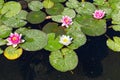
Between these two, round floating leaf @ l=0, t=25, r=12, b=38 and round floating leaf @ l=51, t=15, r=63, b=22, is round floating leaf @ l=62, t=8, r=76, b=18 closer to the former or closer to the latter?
round floating leaf @ l=51, t=15, r=63, b=22

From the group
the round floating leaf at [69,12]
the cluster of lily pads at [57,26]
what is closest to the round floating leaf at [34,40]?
the cluster of lily pads at [57,26]

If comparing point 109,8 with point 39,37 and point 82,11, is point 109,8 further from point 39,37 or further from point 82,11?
point 39,37

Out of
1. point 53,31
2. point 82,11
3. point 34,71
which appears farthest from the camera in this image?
point 82,11

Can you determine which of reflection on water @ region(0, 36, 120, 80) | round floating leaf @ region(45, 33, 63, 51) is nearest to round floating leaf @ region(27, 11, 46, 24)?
round floating leaf @ region(45, 33, 63, 51)

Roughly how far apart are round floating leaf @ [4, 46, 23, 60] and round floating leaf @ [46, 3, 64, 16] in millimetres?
509

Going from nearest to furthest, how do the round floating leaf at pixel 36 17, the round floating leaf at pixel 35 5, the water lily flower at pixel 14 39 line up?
1. the water lily flower at pixel 14 39
2. the round floating leaf at pixel 36 17
3. the round floating leaf at pixel 35 5

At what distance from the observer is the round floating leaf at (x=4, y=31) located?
2.31 meters

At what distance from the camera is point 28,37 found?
7.49 feet

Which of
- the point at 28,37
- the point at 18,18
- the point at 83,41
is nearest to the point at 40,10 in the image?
the point at 18,18

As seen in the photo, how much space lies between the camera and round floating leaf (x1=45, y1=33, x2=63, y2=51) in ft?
7.33

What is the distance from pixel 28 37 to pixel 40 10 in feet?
1.30

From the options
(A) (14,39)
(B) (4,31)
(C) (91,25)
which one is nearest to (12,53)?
(A) (14,39)

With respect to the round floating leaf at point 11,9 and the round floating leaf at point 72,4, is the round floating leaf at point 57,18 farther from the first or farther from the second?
the round floating leaf at point 11,9

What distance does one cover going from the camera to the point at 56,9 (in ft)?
8.38
